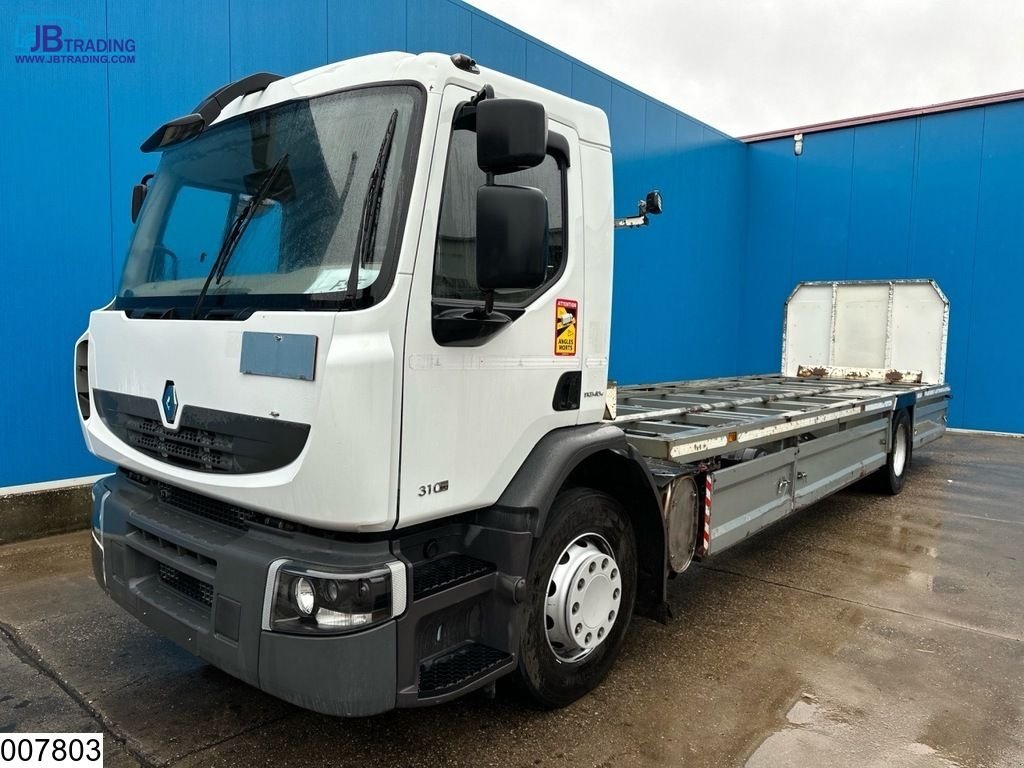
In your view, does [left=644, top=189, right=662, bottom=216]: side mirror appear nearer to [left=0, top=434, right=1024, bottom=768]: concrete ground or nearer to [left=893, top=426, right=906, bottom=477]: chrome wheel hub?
[left=0, top=434, right=1024, bottom=768]: concrete ground

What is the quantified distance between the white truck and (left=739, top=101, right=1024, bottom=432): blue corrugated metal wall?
10.7 m

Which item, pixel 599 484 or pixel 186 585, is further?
pixel 599 484

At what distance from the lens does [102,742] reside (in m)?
2.77

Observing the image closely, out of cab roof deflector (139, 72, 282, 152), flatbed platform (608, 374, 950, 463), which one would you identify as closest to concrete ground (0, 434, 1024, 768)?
flatbed platform (608, 374, 950, 463)

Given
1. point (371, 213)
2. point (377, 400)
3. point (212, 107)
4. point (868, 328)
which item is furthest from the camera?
point (868, 328)

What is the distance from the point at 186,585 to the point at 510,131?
2048mm

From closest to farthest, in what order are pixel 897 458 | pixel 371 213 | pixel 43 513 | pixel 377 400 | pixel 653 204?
pixel 377 400, pixel 371 213, pixel 653 204, pixel 43 513, pixel 897 458

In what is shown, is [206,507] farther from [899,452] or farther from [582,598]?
[899,452]

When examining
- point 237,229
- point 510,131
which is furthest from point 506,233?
point 237,229

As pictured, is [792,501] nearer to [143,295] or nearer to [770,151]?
[143,295]

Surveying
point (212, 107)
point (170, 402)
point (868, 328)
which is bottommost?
point (170, 402)

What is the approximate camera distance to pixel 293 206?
2.47 metres

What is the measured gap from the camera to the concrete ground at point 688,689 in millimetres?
2779

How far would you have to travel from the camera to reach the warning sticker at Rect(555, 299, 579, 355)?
287 centimetres
